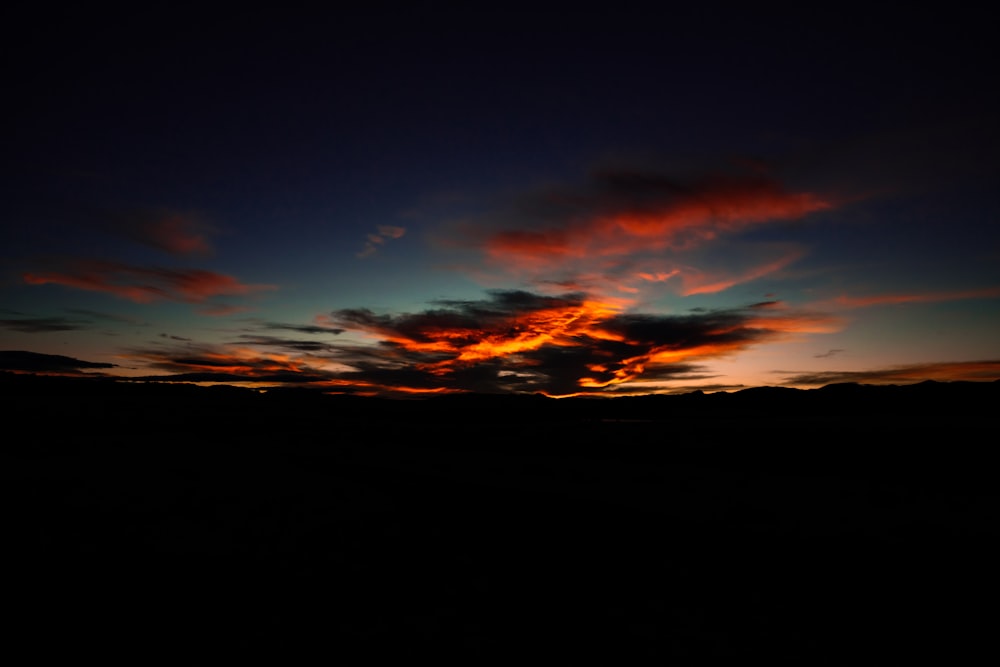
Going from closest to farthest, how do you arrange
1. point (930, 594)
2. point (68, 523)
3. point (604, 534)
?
point (930, 594)
point (604, 534)
point (68, 523)

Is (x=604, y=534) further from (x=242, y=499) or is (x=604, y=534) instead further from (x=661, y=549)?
(x=242, y=499)

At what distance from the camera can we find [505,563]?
9.88m

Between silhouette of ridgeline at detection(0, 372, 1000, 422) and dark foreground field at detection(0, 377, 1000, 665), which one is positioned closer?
dark foreground field at detection(0, 377, 1000, 665)

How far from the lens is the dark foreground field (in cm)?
672

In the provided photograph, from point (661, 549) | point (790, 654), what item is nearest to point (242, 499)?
point (661, 549)

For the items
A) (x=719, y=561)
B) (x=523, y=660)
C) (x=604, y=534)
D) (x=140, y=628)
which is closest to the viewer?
(x=523, y=660)

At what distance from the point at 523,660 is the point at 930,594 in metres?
6.96

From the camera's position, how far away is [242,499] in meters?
17.1

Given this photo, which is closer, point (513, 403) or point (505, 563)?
point (505, 563)

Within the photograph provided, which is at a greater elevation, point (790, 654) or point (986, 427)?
point (986, 427)

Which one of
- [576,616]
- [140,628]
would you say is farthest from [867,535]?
[140,628]

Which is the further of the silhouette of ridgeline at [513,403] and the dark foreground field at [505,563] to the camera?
the silhouette of ridgeline at [513,403]

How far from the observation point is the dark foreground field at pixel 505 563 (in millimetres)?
6719

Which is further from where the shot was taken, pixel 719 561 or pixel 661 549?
pixel 661 549
